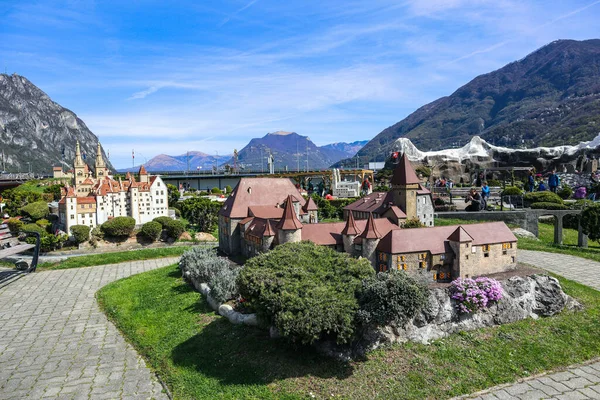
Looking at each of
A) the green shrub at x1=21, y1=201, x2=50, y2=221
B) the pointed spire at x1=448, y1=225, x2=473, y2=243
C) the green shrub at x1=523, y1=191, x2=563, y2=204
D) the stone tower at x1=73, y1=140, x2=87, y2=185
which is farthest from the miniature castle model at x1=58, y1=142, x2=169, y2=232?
the green shrub at x1=523, y1=191, x2=563, y2=204

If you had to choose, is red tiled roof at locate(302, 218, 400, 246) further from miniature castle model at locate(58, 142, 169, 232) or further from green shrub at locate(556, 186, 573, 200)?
green shrub at locate(556, 186, 573, 200)

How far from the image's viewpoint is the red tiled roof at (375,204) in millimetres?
31994

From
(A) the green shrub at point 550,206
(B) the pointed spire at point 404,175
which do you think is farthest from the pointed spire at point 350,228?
(A) the green shrub at point 550,206

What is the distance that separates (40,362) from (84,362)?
6.94ft

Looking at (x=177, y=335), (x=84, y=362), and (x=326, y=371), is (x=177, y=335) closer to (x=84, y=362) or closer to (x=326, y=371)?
(x=84, y=362)

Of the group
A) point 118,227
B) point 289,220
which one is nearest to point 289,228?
point 289,220

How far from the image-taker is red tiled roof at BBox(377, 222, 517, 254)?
2336cm

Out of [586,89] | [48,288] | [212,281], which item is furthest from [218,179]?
[586,89]

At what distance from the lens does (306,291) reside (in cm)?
1736

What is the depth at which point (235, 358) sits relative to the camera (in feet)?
59.9

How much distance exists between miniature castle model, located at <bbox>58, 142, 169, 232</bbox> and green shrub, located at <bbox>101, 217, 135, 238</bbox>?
2569 millimetres

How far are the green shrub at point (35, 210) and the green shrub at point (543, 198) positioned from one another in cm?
6264

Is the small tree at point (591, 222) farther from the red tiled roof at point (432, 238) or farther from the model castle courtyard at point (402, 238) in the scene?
the red tiled roof at point (432, 238)

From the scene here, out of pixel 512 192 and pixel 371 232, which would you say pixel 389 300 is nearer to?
pixel 371 232
